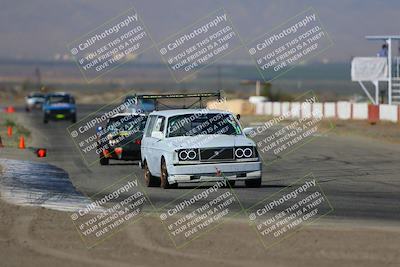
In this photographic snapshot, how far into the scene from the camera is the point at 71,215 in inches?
554

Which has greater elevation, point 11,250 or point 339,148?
point 11,250

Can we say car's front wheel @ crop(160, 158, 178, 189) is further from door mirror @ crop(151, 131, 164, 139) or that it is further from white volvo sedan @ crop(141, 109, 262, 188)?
door mirror @ crop(151, 131, 164, 139)

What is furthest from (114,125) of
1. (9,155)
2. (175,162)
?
(175,162)

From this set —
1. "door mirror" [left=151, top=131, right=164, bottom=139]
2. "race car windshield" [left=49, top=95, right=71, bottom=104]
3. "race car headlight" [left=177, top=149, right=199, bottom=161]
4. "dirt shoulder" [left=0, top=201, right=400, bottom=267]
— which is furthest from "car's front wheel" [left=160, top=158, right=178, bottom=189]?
"race car windshield" [left=49, top=95, right=71, bottom=104]

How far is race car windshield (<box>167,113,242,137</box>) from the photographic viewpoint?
64.0ft

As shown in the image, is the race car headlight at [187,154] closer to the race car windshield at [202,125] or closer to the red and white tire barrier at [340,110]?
the race car windshield at [202,125]

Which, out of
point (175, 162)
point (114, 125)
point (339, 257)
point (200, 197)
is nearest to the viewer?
point (339, 257)

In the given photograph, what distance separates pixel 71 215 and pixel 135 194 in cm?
441

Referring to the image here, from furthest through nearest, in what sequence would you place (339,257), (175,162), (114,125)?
1. (114,125)
2. (175,162)
3. (339,257)

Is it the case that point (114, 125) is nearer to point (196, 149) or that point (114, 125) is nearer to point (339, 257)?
point (196, 149)

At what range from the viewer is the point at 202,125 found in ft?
63.8

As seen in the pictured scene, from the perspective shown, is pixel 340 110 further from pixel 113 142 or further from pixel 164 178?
pixel 164 178

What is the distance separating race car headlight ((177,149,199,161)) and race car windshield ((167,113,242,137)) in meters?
0.77

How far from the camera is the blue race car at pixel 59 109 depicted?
196 ft
